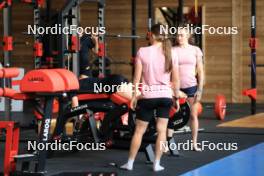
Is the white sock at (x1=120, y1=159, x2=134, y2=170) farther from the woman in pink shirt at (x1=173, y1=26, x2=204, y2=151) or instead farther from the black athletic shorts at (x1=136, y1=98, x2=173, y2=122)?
the woman in pink shirt at (x1=173, y1=26, x2=204, y2=151)

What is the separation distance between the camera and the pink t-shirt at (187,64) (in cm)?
637

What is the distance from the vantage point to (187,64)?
20.9 feet

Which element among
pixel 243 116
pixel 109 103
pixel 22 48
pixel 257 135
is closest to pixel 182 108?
pixel 109 103

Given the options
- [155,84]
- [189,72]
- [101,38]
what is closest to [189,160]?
[189,72]

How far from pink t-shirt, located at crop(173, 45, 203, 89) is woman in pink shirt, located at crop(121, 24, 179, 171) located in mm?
953

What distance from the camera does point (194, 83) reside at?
255 inches

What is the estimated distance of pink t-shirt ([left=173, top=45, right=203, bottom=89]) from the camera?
6367mm

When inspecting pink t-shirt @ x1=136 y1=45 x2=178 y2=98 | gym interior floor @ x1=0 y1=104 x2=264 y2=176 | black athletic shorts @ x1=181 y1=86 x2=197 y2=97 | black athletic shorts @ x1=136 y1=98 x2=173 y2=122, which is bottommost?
gym interior floor @ x1=0 y1=104 x2=264 y2=176

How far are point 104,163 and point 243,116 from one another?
4664mm

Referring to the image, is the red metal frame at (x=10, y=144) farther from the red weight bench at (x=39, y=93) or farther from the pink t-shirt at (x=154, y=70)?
the pink t-shirt at (x=154, y=70)

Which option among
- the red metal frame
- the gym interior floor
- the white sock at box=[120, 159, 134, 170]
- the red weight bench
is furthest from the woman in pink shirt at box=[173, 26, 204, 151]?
the red metal frame

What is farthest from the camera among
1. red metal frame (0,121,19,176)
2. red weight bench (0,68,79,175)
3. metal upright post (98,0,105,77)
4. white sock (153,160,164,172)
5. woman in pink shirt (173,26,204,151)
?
metal upright post (98,0,105,77)

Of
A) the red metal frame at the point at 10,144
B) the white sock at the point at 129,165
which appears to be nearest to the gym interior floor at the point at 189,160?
the white sock at the point at 129,165

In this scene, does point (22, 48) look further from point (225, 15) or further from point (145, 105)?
point (145, 105)
